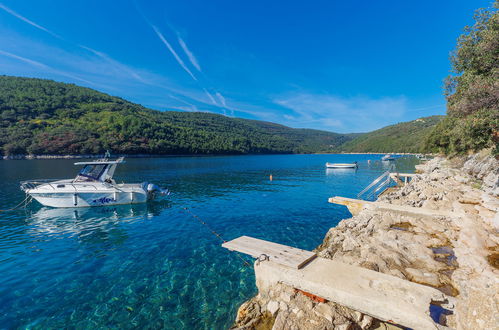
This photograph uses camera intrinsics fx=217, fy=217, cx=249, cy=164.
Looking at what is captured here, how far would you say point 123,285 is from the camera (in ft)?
27.4

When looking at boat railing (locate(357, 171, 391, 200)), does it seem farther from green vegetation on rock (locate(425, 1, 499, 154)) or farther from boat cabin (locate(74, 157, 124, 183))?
boat cabin (locate(74, 157, 124, 183))

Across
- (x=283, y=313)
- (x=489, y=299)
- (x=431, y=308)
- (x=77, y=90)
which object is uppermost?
(x=77, y=90)

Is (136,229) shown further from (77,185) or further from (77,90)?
(77,90)

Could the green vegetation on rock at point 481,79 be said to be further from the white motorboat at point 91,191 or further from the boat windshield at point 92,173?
the boat windshield at point 92,173

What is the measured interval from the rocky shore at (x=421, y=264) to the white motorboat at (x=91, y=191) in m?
18.5

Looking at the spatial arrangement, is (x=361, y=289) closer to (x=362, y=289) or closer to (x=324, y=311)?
(x=362, y=289)

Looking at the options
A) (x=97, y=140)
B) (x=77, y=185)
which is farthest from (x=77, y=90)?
(x=77, y=185)

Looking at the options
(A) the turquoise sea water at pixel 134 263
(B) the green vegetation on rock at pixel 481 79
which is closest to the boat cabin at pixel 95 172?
(A) the turquoise sea water at pixel 134 263

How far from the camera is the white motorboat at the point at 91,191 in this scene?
63.8 feet

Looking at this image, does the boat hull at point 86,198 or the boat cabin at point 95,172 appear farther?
the boat cabin at point 95,172

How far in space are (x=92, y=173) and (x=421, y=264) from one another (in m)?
25.5

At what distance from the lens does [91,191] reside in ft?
65.2

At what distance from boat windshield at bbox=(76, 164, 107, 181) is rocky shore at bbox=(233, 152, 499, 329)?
68.7 ft

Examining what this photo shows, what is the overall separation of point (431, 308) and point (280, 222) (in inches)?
441
